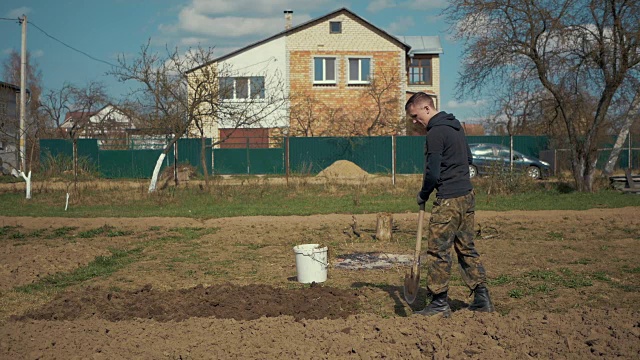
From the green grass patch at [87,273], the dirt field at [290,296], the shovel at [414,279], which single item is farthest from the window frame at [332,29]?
the shovel at [414,279]

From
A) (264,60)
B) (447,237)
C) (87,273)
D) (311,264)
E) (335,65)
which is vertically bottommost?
(87,273)

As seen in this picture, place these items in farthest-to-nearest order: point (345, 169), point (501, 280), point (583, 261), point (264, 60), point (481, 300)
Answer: point (264, 60)
point (345, 169)
point (583, 261)
point (501, 280)
point (481, 300)

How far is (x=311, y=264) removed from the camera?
8703 millimetres

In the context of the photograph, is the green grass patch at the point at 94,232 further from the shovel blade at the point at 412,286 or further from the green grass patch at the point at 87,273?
the shovel blade at the point at 412,286

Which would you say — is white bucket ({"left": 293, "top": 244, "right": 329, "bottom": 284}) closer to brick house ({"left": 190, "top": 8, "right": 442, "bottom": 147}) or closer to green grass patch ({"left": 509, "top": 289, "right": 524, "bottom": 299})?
green grass patch ({"left": 509, "top": 289, "right": 524, "bottom": 299})

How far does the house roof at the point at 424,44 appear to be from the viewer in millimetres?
52531

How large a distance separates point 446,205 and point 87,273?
232 inches

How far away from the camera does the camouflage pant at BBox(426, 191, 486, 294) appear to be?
6523 mm

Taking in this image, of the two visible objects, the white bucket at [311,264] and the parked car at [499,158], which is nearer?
the white bucket at [311,264]

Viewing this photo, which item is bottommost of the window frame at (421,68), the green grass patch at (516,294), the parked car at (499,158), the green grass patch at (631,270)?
the green grass patch at (516,294)

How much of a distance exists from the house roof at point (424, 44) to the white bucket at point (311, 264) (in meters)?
Result: 45.1

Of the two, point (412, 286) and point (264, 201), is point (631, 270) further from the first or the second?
point (264, 201)

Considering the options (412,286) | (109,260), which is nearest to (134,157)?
(109,260)

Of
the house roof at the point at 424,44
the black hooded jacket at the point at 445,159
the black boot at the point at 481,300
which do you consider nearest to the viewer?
the black hooded jacket at the point at 445,159
